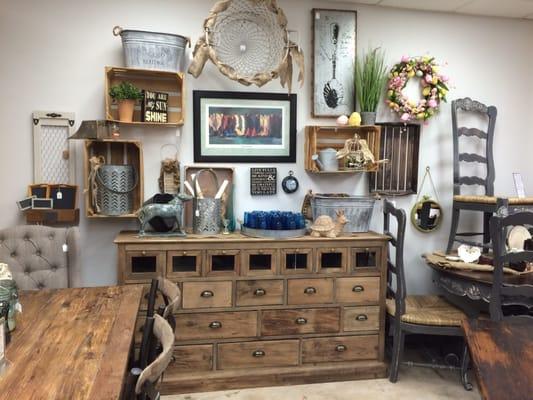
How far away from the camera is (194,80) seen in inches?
118

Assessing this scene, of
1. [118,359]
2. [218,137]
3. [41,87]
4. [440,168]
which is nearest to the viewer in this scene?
[118,359]

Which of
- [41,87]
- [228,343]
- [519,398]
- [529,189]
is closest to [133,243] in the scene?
[228,343]

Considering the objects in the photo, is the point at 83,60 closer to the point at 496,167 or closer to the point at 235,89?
the point at 235,89

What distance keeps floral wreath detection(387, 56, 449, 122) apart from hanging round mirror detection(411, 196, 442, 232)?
2.17 ft

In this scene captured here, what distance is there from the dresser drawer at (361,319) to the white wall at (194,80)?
2.28ft

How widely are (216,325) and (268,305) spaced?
35 cm

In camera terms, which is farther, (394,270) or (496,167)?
(496,167)

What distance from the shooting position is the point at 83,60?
2854mm

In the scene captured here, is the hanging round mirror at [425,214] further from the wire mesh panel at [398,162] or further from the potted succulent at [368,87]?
the potted succulent at [368,87]

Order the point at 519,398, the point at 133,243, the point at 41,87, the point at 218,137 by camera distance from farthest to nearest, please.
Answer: the point at 218,137 < the point at 41,87 < the point at 133,243 < the point at 519,398

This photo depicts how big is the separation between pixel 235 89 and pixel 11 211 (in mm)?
1710

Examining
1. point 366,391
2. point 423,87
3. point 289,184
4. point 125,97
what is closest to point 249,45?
point 125,97

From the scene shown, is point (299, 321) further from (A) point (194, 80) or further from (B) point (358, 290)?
(A) point (194, 80)

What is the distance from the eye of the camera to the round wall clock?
124 inches
